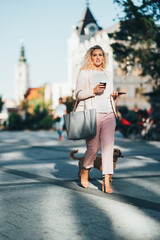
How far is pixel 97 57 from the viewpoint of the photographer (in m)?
6.11

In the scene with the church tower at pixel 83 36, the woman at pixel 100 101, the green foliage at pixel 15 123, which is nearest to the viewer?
the woman at pixel 100 101

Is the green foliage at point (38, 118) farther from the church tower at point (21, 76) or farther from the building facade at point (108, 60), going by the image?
the church tower at point (21, 76)

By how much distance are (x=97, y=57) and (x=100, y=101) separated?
0.57 metres

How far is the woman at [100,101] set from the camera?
19.6ft

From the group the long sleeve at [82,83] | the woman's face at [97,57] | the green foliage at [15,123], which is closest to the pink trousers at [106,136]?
the long sleeve at [82,83]

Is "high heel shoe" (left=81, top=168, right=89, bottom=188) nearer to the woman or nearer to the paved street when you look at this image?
the paved street

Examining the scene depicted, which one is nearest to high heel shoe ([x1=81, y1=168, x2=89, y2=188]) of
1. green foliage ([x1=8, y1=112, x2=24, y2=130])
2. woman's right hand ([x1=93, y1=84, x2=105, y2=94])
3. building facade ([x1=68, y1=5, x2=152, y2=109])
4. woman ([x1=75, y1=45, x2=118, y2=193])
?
woman ([x1=75, y1=45, x2=118, y2=193])

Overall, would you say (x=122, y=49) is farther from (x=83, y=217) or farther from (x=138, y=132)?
(x=83, y=217)

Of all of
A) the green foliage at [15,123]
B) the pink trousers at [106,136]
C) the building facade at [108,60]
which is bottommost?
the green foliage at [15,123]

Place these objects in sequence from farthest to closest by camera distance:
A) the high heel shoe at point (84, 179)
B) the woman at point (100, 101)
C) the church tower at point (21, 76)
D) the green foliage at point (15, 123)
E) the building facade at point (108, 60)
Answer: the church tower at point (21, 76) < the building facade at point (108, 60) < the green foliage at point (15, 123) < the high heel shoe at point (84, 179) < the woman at point (100, 101)

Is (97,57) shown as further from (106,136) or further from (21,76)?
(21,76)

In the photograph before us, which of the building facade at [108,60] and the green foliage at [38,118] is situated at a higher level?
the building facade at [108,60]

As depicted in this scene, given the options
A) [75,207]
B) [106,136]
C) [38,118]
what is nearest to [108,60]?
[38,118]

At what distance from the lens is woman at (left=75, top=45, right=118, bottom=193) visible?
5980 millimetres
